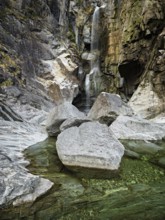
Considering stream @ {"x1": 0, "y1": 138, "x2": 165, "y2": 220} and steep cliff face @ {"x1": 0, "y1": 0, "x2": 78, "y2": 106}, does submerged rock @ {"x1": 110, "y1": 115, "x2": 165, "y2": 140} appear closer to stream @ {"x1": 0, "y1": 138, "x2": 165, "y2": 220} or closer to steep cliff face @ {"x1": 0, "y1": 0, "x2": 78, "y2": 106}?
stream @ {"x1": 0, "y1": 138, "x2": 165, "y2": 220}

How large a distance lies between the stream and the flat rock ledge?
0.28 metres

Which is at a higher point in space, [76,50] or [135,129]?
[76,50]

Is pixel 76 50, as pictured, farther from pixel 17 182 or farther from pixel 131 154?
pixel 17 182

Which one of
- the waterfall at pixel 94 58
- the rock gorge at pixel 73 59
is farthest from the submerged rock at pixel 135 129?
the waterfall at pixel 94 58

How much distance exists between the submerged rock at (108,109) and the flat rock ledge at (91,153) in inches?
173

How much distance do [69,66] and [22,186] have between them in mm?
17671

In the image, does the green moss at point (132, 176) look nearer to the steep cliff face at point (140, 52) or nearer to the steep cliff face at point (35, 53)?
the steep cliff face at point (140, 52)

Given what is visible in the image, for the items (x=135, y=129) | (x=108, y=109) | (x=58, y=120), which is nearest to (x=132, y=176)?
(x=135, y=129)

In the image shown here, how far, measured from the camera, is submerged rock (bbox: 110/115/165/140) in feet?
36.2

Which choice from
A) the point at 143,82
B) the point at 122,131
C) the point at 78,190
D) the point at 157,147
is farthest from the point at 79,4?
the point at 78,190

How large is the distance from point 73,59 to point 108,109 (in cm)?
1162

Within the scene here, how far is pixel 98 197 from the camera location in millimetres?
5160

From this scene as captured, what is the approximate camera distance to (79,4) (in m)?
27.9

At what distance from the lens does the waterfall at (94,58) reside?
2403 centimetres
